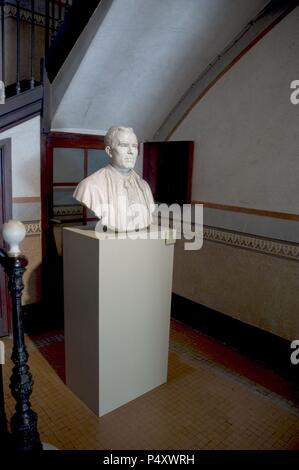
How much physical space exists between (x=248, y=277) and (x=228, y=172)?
95 cm

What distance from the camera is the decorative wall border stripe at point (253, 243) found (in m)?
2.85

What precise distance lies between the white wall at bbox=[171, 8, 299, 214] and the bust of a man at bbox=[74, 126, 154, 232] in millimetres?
1153

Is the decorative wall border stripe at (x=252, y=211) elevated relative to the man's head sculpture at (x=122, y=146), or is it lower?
lower

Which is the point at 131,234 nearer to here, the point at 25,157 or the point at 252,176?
the point at 252,176

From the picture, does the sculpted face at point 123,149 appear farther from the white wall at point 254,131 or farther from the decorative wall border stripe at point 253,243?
the decorative wall border stripe at point 253,243

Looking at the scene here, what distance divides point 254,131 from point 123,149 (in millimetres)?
1317

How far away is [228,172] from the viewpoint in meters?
3.26

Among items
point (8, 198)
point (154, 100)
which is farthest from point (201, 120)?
point (8, 198)

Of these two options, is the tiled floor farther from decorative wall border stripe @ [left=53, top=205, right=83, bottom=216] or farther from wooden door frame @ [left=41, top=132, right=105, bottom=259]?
decorative wall border stripe @ [left=53, top=205, right=83, bottom=216]

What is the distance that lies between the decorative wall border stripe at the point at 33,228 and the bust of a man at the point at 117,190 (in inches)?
45.5

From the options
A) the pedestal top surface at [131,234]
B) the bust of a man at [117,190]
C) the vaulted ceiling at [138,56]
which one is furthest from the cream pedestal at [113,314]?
the vaulted ceiling at [138,56]

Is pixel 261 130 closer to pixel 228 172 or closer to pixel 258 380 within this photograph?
pixel 228 172

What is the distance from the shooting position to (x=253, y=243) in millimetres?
3107
